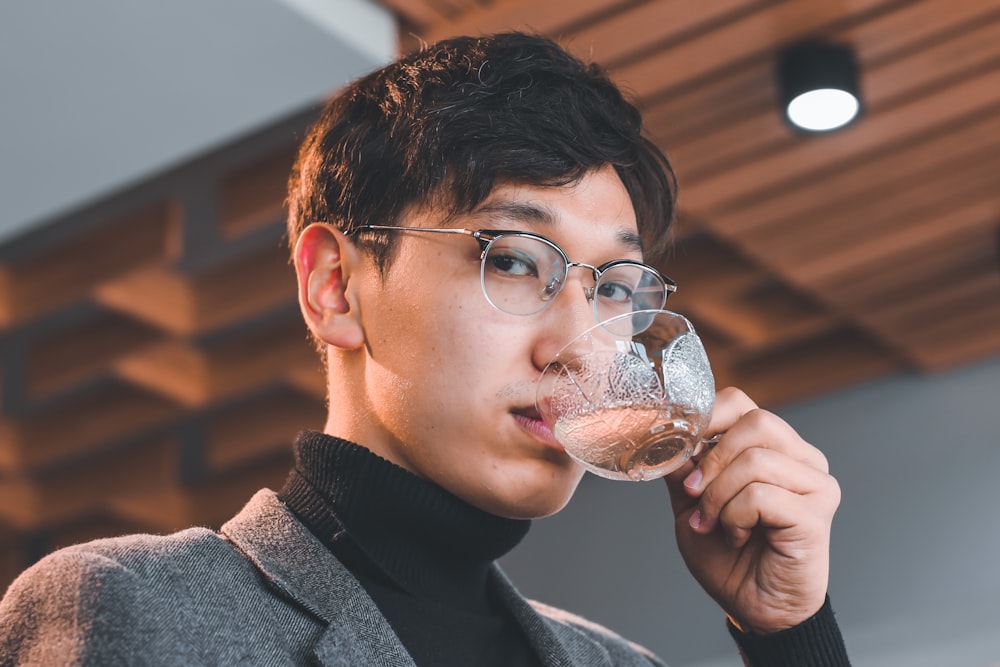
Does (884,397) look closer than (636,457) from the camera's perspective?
No

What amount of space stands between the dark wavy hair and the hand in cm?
32

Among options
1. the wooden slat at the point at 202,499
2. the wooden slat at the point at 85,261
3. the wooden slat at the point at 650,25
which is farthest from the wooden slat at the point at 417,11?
the wooden slat at the point at 202,499

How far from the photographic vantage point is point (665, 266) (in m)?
4.19

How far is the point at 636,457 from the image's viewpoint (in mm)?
1318

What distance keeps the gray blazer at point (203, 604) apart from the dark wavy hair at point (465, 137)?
0.33m

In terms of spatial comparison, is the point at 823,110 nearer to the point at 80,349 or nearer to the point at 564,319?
the point at 564,319

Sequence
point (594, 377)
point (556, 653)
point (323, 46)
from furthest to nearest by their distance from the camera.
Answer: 1. point (323, 46)
2. point (556, 653)
3. point (594, 377)

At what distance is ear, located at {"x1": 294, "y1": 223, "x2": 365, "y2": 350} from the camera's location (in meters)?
1.50

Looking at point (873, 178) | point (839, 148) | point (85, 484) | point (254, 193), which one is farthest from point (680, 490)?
point (85, 484)

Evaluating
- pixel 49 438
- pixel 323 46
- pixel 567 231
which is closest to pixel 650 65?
pixel 323 46

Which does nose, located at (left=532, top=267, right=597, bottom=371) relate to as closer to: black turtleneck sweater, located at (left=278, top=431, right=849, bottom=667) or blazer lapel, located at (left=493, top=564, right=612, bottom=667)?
black turtleneck sweater, located at (left=278, top=431, right=849, bottom=667)

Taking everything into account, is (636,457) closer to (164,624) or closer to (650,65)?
(164,624)

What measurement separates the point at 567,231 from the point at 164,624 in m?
0.56

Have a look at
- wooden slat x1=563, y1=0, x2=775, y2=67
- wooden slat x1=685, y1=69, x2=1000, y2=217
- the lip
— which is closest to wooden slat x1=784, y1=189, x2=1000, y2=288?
wooden slat x1=685, y1=69, x2=1000, y2=217
